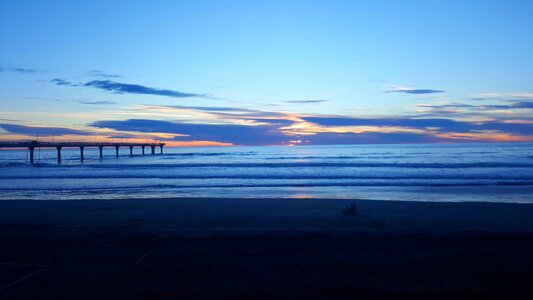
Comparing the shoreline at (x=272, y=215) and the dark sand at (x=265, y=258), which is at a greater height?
the dark sand at (x=265, y=258)

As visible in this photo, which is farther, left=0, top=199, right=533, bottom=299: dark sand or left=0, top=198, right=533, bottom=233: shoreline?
left=0, top=198, right=533, bottom=233: shoreline

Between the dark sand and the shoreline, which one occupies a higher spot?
the dark sand

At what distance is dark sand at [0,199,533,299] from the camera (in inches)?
209

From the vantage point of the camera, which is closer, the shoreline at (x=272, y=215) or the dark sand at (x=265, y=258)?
the dark sand at (x=265, y=258)

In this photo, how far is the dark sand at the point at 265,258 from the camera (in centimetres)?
530

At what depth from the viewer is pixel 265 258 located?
22.7 ft

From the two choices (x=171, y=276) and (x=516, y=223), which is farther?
(x=516, y=223)

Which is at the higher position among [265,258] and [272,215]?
[265,258]

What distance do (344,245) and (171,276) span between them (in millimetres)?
3178

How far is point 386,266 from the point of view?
6.42 m

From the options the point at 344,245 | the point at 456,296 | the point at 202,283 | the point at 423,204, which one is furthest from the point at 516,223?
the point at 202,283

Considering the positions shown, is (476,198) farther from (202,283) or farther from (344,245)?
(202,283)

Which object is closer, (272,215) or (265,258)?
(265,258)

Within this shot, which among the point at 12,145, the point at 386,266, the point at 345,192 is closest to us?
the point at 386,266
